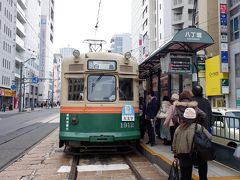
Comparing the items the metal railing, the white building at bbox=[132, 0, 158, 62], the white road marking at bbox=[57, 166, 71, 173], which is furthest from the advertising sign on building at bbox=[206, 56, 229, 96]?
the white building at bbox=[132, 0, 158, 62]

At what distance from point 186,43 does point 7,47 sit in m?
55.3

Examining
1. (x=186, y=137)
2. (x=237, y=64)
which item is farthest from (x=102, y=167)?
(x=237, y=64)

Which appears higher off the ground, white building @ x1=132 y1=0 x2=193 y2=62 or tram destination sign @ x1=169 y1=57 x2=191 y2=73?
white building @ x1=132 y1=0 x2=193 y2=62

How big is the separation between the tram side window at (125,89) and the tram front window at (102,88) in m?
0.23

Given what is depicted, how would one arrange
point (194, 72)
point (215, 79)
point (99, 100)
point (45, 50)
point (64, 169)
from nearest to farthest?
point (64, 169) < point (194, 72) < point (99, 100) < point (215, 79) < point (45, 50)

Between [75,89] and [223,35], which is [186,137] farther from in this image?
[223,35]

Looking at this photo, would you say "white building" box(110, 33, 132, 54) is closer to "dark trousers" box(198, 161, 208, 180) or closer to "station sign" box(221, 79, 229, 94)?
"station sign" box(221, 79, 229, 94)

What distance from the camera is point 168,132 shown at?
1070cm

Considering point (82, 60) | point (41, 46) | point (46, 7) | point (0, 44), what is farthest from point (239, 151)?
point (46, 7)

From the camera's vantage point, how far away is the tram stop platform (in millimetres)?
6457

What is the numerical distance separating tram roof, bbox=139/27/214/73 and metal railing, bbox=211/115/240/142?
2057 mm

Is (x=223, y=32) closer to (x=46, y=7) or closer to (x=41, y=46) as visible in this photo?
(x=41, y=46)

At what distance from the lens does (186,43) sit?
9477 mm

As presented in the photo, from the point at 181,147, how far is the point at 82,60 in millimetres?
5912
